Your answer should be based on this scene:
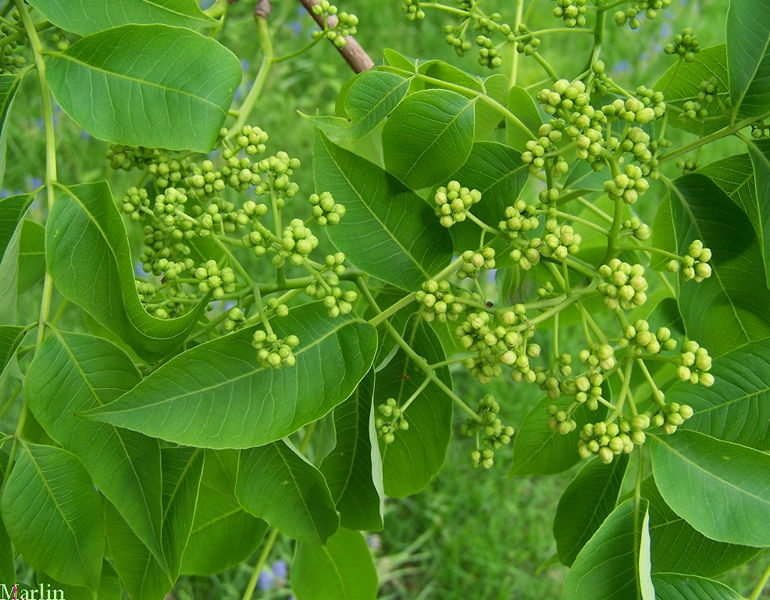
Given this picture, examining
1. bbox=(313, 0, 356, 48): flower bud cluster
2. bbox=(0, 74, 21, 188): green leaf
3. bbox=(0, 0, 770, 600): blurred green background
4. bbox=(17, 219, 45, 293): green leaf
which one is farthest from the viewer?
bbox=(0, 0, 770, 600): blurred green background

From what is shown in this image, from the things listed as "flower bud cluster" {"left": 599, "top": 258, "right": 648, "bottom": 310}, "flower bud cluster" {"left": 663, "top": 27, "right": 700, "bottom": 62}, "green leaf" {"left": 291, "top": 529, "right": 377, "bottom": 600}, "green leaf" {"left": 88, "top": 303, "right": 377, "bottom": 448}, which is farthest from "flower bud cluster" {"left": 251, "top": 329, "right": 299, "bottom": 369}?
"flower bud cluster" {"left": 663, "top": 27, "right": 700, "bottom": 62}

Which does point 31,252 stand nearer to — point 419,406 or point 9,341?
point 9,341

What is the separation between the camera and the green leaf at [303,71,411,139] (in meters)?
1.07

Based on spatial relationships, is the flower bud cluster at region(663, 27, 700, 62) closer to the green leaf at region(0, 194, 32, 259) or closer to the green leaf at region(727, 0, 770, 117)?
the green leaf at region(727, 0, 770, 117)

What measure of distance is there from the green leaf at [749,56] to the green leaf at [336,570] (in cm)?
92

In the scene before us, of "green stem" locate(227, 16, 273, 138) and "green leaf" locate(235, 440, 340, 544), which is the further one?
"green stem" locate(227, 16, 273, 138)

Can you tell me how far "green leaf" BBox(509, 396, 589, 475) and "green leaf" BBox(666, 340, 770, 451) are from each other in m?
0.23

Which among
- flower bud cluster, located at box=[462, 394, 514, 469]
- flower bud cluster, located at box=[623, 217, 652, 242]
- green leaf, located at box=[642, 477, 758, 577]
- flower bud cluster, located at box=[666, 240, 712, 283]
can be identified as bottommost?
green leaf, located at box=[642, 477, 758, 577]

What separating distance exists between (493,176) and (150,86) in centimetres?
46

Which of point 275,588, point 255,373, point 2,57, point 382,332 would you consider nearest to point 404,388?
point 382,332

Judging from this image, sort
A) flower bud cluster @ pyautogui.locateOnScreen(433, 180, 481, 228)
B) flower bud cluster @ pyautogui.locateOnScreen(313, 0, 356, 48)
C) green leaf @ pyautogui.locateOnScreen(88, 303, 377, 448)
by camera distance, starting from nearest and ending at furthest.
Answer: green leaf @ pyautogui.locateOnScreen(88, 303, 377, 448) → flower bud cluster @ pyautogui.locateOnScreen(433, 180, 481, 228) → flower bud cluster @ pyautogui.locateOnScreen(313, 0, 356, 48)

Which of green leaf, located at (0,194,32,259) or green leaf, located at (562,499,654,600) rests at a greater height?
green leaf, located at (0,194,32,259)

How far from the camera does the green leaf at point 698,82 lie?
122 centimetres

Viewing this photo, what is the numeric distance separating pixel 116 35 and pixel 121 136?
13 cm
